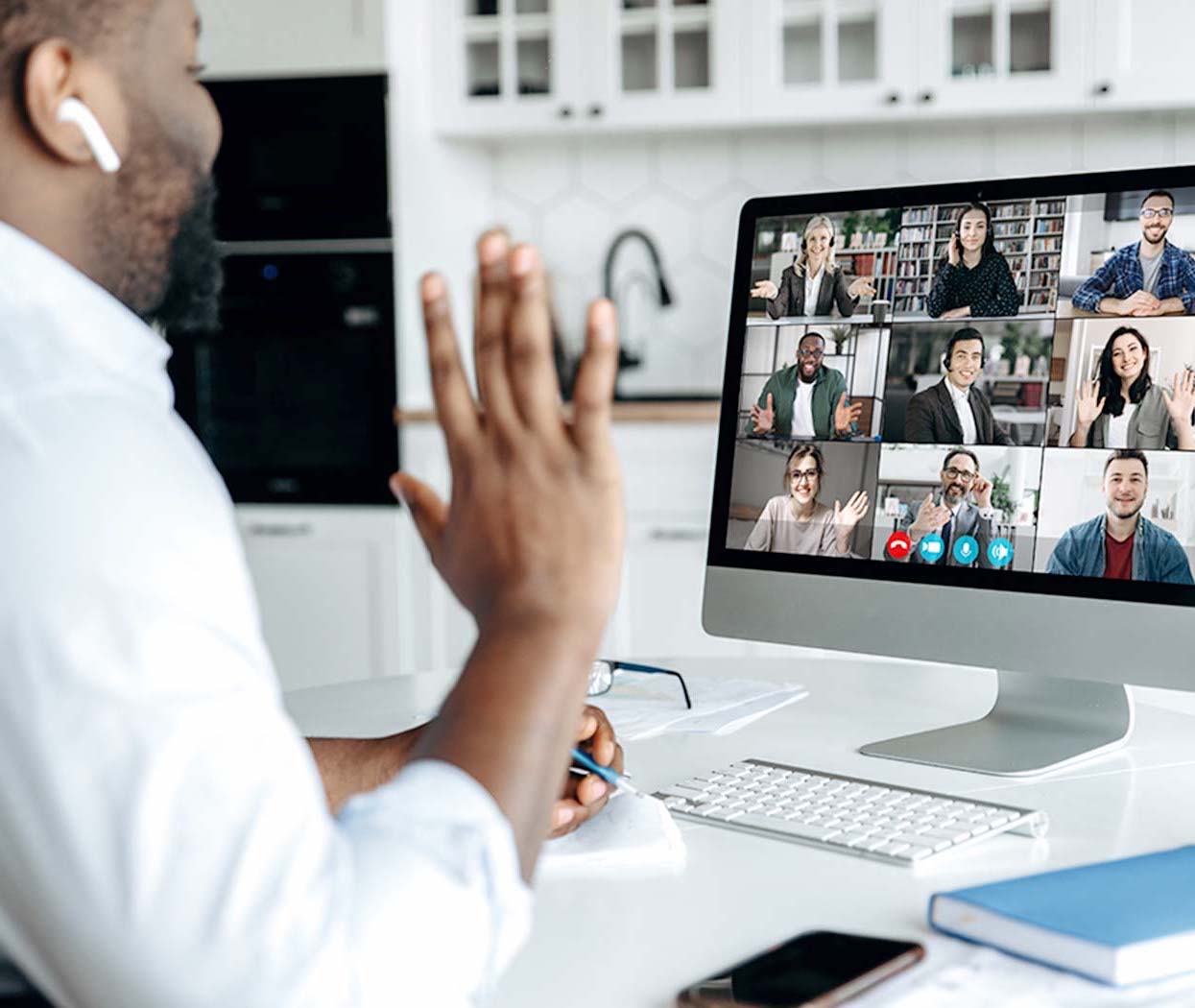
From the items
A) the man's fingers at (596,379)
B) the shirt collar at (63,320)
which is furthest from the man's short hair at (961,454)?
the shirt collar at (63,320)

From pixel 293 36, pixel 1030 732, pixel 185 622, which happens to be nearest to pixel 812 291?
pixel 1030 732

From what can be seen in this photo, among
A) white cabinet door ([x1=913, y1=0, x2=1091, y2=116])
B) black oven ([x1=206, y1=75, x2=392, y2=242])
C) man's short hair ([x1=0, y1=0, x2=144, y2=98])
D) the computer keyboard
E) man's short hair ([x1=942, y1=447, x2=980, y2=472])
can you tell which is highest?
white cabinet door ([x1=913, y1=0, x2=1091, y2=116])

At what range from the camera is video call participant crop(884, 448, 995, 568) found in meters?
1.34

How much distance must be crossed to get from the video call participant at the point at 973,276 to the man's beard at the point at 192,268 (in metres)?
0.72

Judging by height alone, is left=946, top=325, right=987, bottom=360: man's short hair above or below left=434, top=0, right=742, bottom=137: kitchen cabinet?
below

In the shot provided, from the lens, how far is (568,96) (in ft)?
11.5

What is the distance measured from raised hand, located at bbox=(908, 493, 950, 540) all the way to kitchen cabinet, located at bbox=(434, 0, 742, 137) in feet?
7.28

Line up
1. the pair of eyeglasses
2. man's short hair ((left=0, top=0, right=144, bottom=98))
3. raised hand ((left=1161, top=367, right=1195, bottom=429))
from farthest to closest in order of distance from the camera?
the pair of eyeglasses, raised hand ((left=1161, top=367, right=1195, bottom=429)), man's short hair ((left=0, top=0, right=144, bottom=98))

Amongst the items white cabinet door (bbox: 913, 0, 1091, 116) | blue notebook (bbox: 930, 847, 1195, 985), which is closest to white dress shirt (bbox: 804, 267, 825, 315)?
blue notebook (bbox: 930, 847, 1195, 985)

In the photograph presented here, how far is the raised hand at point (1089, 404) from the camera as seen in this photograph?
1.27 meters

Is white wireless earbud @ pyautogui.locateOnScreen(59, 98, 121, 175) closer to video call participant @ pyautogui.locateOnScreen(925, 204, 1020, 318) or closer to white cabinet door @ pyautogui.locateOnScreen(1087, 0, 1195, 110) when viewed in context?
video call participant @ pyautogui.locateOnScreen(925, 204, 1020, 318)

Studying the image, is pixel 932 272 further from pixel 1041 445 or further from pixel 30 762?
pixel 30 762

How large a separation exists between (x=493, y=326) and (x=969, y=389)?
737mm

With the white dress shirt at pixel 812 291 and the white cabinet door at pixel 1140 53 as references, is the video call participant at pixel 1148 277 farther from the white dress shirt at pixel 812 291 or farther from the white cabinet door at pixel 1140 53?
the white cabinet door at pixel 1140 53
